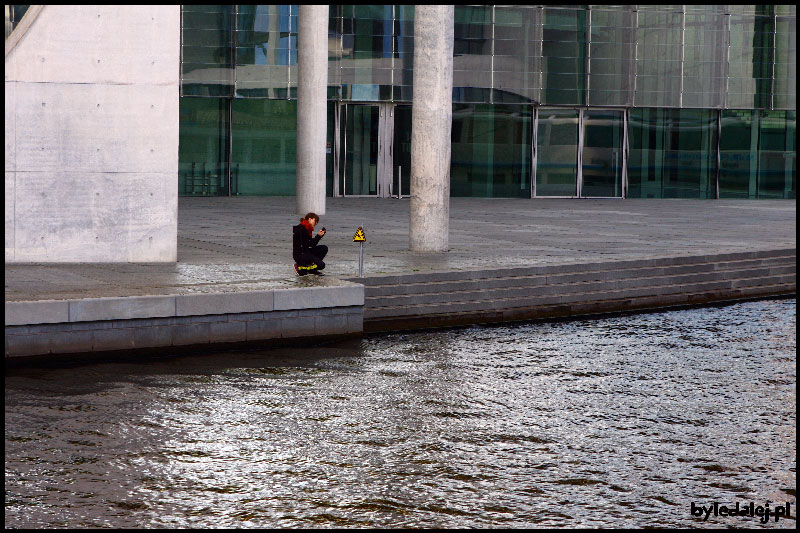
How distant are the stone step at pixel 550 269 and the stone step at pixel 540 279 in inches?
1.9

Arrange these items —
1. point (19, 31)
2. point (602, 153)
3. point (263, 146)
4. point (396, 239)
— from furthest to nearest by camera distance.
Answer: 1. point (602, 153)
2. point (263, 146)
3. point (396, 239)
4. point (19, 31)

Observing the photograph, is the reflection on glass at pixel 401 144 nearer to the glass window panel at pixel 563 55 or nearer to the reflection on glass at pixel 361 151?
the reflection on glass at pixel 361 151

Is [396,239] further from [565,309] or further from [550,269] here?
[565,309]

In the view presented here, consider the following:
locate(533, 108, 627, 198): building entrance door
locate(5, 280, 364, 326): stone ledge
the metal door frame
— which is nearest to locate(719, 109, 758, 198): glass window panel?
locate(533, 108, 627, 198): building entrance door

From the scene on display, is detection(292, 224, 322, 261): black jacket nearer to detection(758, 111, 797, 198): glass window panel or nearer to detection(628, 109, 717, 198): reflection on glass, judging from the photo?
detection(628, 109, 717, 198): reflection on glass

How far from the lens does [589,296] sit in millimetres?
16516

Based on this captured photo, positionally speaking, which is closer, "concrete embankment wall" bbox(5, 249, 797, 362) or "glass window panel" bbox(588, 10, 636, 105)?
"concrete embankment wall" bbox(5, 249, 797, 362)

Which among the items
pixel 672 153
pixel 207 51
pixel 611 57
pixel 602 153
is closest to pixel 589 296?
pixel 207 51

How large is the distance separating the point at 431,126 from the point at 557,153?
21.1 metres

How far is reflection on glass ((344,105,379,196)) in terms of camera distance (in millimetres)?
37094

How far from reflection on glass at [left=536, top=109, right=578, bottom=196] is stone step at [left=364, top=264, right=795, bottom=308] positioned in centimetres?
2022

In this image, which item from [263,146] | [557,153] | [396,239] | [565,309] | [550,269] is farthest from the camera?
[557,153]

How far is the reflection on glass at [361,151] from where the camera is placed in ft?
122

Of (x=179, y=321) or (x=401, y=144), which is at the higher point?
(x=401, y=144)
